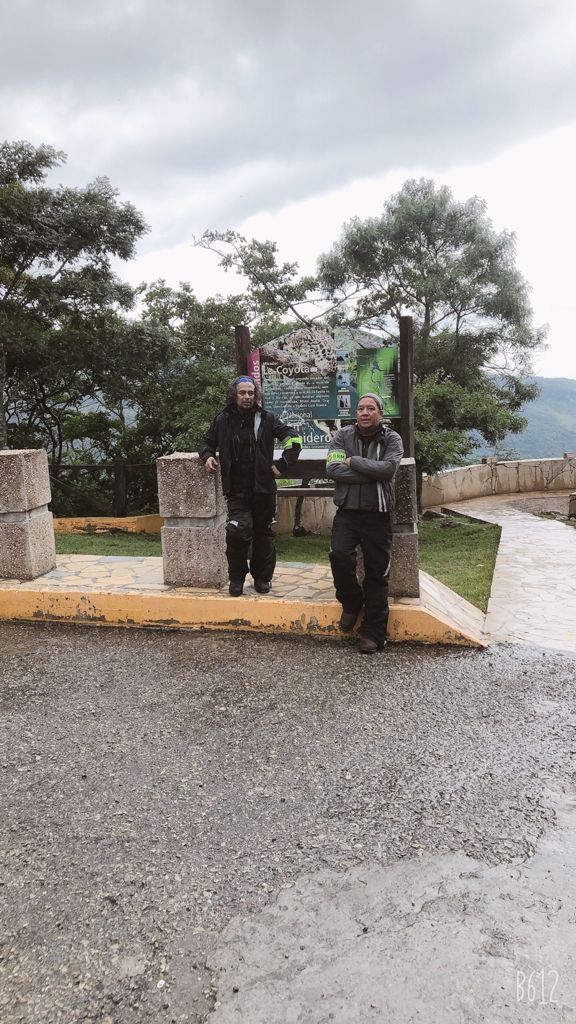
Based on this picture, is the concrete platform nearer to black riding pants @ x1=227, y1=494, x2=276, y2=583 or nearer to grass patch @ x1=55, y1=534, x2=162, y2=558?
black riding pants @ x1=227, y1=494, x2=276, y2=583

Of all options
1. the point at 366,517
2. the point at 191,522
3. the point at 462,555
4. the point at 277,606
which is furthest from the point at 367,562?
the point at 462,555

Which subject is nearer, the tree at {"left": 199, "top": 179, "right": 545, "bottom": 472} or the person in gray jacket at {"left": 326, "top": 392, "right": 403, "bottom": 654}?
the person in gray jacket at {"left": 326, "top": 392, "right": 403, "bottom": 654}

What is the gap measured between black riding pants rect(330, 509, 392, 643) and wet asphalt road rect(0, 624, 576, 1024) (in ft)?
0.89

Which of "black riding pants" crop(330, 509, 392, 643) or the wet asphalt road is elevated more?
"black riding pants" crop(330, 509, 392, 643)

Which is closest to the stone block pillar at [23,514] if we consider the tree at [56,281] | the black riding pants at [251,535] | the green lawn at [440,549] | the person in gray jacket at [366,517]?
the black riding pants at [251,535]

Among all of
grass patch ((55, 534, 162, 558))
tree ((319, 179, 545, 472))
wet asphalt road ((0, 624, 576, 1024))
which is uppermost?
tree ((319, 179, 545, 472))

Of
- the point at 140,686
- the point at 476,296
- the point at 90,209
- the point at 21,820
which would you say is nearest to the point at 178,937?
the point at 21,820

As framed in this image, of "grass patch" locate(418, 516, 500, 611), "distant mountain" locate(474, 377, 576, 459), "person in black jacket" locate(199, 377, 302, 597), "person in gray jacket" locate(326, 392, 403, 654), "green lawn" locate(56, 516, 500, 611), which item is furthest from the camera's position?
"distant mountain" locate(474, 377, 576, 459)

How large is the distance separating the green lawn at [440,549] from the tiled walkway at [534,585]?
0.59ft

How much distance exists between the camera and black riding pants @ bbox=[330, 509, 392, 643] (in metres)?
4.33

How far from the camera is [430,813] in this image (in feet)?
8.32

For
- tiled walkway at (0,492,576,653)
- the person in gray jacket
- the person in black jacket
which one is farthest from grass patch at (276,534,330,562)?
the person in gray jacket

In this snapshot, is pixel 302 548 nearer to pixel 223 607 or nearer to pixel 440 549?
pixel 440 549

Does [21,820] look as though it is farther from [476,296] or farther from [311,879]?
[476,296]
